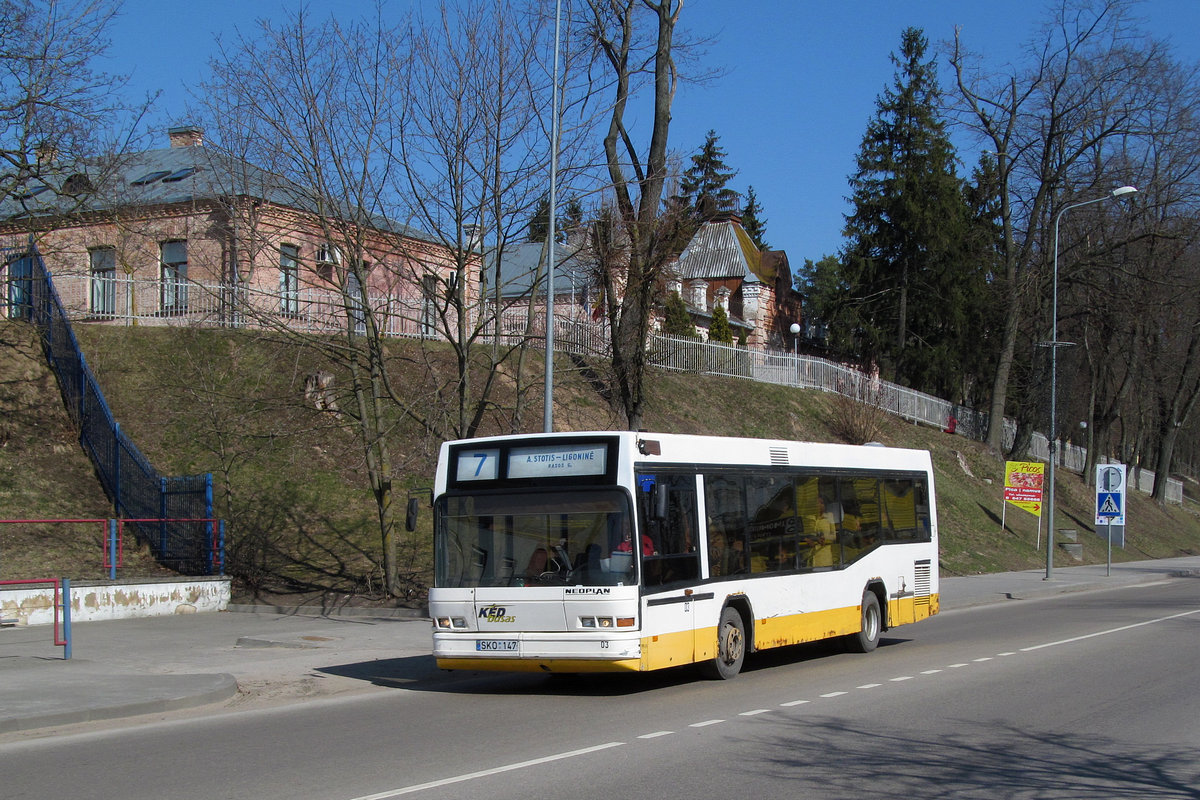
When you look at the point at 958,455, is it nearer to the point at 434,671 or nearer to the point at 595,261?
the point at 595,261

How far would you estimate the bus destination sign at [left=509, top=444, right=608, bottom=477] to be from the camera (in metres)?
12.0

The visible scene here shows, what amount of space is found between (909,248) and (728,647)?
52262mm

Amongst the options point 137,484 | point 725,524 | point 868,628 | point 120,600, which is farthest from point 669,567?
point 137,484

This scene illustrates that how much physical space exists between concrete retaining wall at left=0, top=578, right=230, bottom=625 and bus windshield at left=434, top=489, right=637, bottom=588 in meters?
A: 9.26

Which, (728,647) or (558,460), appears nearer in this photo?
(558,460)

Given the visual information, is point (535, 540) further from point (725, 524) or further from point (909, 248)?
point (909, 248)

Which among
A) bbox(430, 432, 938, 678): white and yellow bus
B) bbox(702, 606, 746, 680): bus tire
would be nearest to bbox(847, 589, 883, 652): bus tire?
bbox(430, 432, 938, 678): white and yellow bus

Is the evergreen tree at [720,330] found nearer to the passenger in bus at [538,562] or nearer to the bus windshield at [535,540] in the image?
the bus windshield at [535,540]

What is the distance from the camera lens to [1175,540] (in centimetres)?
5466

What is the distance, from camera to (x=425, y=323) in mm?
18078

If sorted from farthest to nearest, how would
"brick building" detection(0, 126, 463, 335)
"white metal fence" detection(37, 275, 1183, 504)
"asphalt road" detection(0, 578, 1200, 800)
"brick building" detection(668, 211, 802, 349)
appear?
1. "brick building" detection(668, 211, 802, 349)
2. "white metal fence" detection(37, 275, 1183, 504)
3. "brick building" detection(0, 126, 463, 335)
4. "asphalt road" detection(0, 578, 1200, 800)

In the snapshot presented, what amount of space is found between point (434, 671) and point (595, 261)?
1174cm

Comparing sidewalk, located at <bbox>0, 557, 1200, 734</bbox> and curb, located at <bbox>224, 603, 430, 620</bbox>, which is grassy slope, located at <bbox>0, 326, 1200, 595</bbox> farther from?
sidewalk, located at <bbox>0, 557, 1200, 734</bbox>

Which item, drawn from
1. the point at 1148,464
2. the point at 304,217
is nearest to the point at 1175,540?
the point at 1148,464
